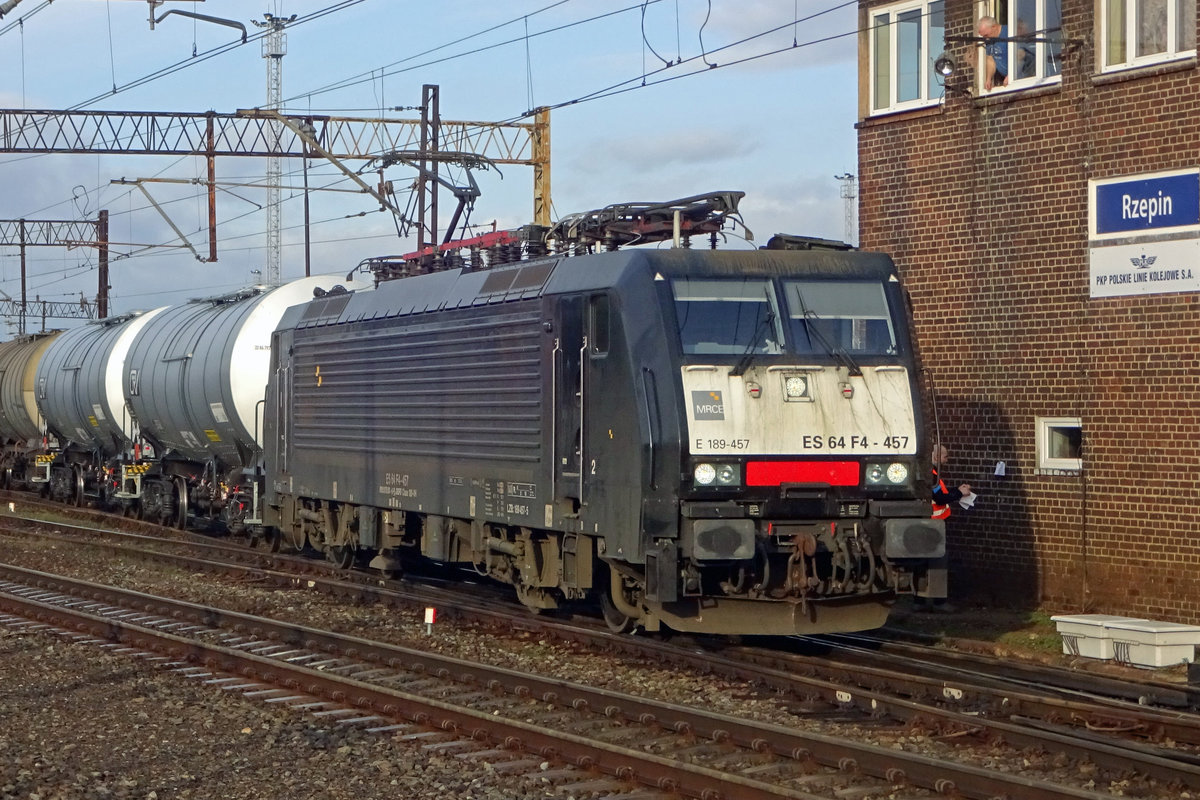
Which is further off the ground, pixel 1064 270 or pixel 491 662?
pixel 1064 270

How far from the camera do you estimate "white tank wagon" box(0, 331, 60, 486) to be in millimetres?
32688

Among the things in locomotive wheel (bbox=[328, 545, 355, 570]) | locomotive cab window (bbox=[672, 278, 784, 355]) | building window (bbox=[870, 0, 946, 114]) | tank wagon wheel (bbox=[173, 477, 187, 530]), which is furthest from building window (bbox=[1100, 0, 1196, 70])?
tank wagon wheel (bbox=[173, 477, 187, 530])

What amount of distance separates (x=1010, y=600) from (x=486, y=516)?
5.35 meters

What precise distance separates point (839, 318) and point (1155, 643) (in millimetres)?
3497

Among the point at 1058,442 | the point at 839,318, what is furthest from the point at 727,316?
the point at 1058,442

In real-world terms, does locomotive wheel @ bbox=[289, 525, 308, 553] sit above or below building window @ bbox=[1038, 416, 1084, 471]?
below

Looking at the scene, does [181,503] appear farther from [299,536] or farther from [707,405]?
[707,405]

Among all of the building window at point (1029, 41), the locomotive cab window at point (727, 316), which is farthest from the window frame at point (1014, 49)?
the locomotive cab window at point (727, 316)

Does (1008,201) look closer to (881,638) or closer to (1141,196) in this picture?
(1141,196)

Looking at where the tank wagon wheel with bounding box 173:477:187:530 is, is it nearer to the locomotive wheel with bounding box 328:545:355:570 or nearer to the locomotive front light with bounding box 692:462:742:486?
the locomotive wheel with bounding box 328:545:355:570

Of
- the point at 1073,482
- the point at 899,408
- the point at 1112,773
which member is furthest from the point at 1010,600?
the point at 1112,773

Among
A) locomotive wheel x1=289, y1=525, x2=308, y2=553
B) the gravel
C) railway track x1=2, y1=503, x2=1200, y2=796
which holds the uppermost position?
locomotive wheel x1=289, y1=525, x2=308, y2=553

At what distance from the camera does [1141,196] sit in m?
13.9

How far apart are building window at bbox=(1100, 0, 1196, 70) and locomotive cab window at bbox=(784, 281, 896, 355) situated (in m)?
3.98
